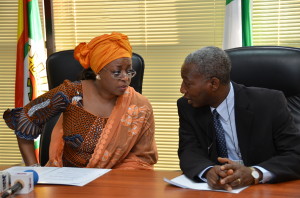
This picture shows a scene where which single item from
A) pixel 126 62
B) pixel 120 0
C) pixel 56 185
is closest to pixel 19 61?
pixel 120 0

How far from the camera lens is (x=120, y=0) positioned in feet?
11.5

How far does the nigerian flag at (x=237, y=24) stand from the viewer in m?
2.95

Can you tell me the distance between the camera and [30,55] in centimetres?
333

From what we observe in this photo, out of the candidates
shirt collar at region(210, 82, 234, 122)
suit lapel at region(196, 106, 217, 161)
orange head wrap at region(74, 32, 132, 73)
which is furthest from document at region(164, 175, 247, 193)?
orange head wrap at region(74, 32, 132, 73)

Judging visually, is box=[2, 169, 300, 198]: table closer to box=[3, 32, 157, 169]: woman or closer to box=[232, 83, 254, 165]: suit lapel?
box=[232, 83, 254, 165]: suit lapel

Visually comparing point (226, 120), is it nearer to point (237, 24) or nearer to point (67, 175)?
point (67, 175)

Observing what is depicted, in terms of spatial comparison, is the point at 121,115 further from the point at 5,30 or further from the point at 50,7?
the point at 5,30

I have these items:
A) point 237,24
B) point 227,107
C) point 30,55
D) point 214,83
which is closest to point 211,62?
point 214,83

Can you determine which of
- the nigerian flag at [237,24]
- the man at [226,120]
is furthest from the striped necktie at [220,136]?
the nigerian flag at [237,24]

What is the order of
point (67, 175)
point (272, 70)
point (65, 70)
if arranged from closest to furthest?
Result: point (67, 175)
point (272, 70)
point (65, 70)

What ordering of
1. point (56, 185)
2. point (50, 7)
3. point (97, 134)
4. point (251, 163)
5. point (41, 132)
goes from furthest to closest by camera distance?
point (50, 7) < point (41, 132) < point (97, 134) < point (251, 163) < point (56, 185)

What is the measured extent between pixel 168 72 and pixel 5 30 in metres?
1.51

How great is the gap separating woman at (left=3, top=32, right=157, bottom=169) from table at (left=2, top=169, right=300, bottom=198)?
46 centimetres

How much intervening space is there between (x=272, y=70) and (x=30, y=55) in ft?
6.70
